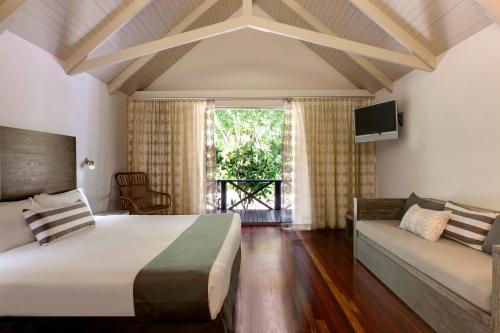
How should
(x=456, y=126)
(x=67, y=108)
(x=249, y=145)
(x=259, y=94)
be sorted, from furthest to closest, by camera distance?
1. (x=249, y=145)
2. (x=259, y=94)
3. (x=67, y=108)
4. (x=456, y=126)

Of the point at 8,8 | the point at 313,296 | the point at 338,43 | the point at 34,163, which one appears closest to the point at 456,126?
the point at 338,43

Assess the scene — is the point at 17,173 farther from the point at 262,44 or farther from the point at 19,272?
the point at 262,44

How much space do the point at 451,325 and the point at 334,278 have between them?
3.69 ft

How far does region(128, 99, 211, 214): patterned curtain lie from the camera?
5004 mm

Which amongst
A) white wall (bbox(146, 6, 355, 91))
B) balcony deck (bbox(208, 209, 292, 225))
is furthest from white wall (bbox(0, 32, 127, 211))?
balcony deck (bbox(208, 209, 292, 225))

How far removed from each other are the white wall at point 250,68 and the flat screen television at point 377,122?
98 cm

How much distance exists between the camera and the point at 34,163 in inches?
112

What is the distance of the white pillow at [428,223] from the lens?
2.54 metres

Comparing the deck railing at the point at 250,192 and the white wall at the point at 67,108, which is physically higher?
the white wall at the point at 67,108

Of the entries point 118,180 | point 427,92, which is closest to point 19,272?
point 118,180

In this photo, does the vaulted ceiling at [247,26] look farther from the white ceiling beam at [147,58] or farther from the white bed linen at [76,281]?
the white bed linen at [76,281]

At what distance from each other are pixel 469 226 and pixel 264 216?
4056mm

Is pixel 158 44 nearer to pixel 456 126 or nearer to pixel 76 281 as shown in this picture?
pixel 76 281

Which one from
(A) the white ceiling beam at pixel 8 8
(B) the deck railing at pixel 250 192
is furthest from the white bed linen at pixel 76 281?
(B) the deck railing at pixel 250 192
